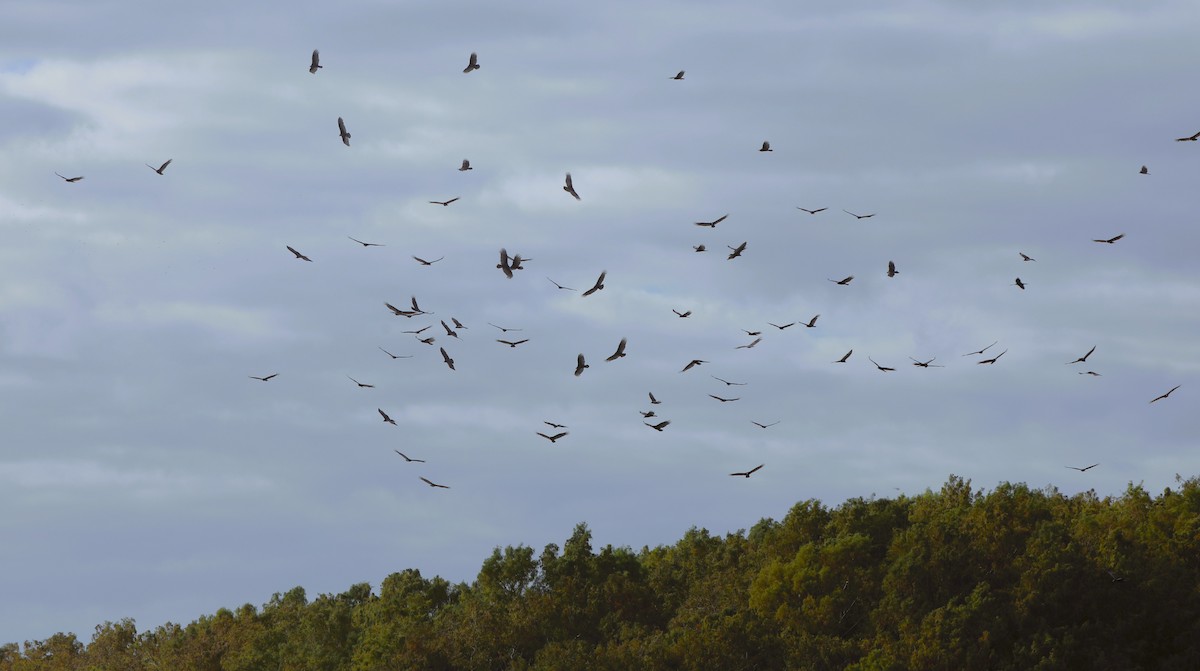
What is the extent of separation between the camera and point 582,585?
6956cm

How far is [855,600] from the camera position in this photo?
62.2 metres

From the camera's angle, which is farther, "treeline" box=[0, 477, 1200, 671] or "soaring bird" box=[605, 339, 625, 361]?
"treeline" box=[0, 477, 1200, 671]

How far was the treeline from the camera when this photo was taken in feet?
192

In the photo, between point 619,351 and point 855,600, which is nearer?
point 619,351

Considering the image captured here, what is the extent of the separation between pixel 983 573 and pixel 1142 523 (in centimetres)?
862

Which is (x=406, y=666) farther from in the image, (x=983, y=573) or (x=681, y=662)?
(x=983, y=573)

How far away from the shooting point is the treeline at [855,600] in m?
58.5

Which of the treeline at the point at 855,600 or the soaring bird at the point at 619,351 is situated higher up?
the soaring bird at the point at 619,351

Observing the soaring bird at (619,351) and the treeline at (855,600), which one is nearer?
the soaring bird at (619,351)

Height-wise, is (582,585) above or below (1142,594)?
below

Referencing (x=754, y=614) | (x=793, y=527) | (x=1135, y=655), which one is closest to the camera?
(x=1135, y=655)

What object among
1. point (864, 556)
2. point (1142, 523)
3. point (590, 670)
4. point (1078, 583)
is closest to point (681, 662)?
point (590, 670)

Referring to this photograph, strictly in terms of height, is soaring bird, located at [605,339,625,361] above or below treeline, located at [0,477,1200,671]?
above

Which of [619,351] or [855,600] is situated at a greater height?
[619,351]
